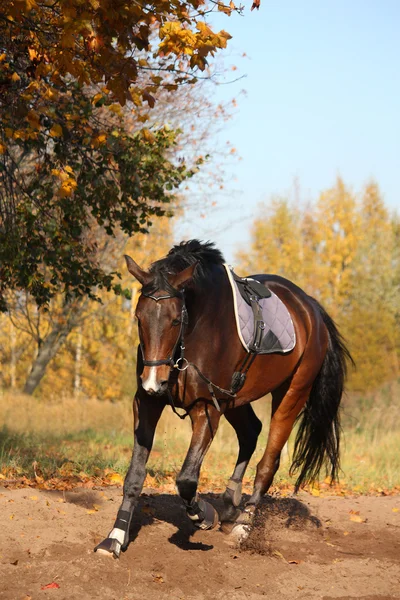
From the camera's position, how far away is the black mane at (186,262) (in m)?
4.98

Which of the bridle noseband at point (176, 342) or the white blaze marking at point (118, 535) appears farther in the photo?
the white blaze marking at point (118, 535)

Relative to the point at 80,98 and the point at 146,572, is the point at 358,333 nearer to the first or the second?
the point at 80,98

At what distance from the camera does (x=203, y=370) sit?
5.40m

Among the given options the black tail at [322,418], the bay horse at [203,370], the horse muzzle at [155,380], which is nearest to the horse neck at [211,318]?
the bay horse at [203,370]

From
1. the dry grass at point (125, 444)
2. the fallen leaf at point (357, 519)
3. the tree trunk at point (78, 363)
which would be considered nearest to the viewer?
the fallen leaf at point (357, 519)

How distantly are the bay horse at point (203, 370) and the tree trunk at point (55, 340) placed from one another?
10.8m

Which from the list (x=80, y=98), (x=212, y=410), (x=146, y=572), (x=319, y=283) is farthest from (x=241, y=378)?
(x=319, y=283)

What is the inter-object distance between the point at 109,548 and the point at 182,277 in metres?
1.85

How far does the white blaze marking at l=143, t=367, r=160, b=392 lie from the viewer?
183 inches

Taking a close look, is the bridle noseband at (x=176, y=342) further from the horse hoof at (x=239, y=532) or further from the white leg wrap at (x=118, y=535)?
the horse hoof at (x=239, y=532)

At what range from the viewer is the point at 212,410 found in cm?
552

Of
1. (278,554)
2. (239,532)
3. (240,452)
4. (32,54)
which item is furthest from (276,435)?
(32,54)

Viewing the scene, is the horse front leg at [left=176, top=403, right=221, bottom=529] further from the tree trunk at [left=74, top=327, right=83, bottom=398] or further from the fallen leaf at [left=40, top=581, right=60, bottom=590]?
the tree trunk at [left=74, top=327, right=83, bottom=398]

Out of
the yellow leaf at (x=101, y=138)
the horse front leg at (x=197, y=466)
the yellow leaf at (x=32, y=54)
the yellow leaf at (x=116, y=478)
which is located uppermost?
the yellow leaf at (x=32, y=54)
